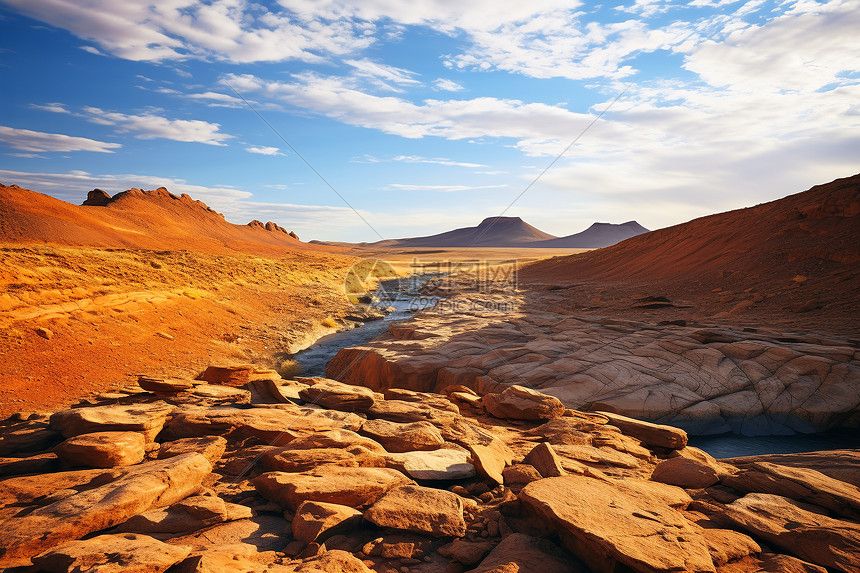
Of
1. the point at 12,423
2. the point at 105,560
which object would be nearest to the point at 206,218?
the point at 12,423

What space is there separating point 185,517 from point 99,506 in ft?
2.13

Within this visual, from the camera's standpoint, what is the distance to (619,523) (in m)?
3.31

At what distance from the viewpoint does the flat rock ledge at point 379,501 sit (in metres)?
3.04

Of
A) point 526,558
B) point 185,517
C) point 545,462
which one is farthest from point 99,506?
point 545,462

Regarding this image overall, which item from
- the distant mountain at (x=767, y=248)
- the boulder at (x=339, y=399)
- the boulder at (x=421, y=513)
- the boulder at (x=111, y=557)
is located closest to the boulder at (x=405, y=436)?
the boulder at (x=339, y=399)

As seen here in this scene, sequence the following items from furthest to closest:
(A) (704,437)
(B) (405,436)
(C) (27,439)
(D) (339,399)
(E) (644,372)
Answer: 1. (E) (644,372)
2. (A) (704,437)
3. (D) (339,399)
4. (B) (405,436)
5. (C) (27,439)

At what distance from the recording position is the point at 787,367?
877cm

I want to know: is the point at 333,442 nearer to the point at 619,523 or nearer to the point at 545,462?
the point at 545,462

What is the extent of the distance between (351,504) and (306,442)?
1.21 metres

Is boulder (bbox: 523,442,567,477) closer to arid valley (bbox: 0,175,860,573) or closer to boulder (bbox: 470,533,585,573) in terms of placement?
arid valley (bbox: 0,175,860,573)

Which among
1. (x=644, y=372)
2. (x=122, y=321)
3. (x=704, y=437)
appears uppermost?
(x=122, y=321)

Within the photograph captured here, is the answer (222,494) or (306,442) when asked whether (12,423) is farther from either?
(306,442)

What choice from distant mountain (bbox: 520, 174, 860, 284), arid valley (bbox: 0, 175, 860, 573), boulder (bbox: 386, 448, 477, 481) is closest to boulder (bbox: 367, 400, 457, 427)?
arid valley (bbox: 0, 175, 860, 573)

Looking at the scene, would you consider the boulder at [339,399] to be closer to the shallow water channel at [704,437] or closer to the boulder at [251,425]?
the boulder at [251,425]
